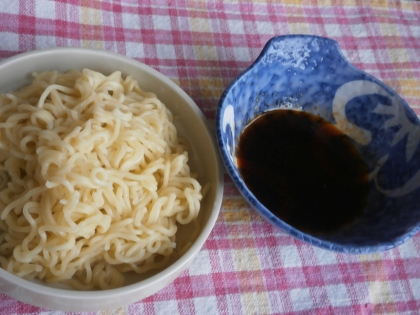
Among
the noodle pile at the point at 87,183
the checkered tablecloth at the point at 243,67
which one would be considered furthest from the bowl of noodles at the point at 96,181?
the checkered tablecloth at the point at 243,67

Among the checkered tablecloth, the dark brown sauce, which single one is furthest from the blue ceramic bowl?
the checkered tablecloth

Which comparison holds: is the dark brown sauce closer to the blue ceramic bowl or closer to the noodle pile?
the blue ceramic bowl

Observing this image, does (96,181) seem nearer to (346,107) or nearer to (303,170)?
(303,170)

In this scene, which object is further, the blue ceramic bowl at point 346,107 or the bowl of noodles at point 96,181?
the blue ceramic bowl at point 346,107

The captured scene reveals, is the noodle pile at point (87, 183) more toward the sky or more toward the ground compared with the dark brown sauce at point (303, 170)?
more toward the sky

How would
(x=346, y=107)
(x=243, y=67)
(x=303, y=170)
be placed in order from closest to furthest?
(x=303, y=170) < (x=346, y=107) < (x=243, y=67)

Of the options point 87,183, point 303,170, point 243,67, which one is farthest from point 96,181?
point 243,67

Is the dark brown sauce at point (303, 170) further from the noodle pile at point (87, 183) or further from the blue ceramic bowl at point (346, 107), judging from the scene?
the noodle pile at point (87, 183)
